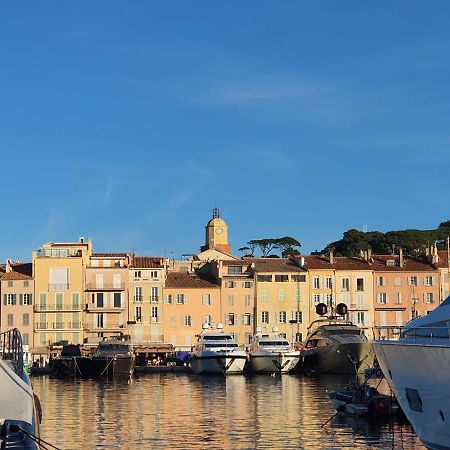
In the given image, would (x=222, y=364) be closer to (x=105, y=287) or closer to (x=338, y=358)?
(x=338, y=358)


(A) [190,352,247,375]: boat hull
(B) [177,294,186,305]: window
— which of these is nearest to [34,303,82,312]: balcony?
(B) [177,294,186,305]: window

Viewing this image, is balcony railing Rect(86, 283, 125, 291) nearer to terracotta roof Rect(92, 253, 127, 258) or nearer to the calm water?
terracotta roof Rect(92, 253, 127, 258)

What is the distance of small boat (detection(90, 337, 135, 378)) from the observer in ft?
286

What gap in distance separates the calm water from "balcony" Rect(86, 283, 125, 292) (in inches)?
1957

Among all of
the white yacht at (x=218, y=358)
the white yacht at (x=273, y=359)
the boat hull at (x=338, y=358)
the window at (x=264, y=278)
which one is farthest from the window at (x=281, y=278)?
the white yacht at (x=273, y=359)

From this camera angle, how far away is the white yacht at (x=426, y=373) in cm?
2736

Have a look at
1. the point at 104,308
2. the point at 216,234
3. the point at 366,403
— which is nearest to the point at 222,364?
the point at 104,308

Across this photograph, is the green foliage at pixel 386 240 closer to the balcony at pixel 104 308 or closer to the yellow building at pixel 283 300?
the yellow building at pixel 283 300

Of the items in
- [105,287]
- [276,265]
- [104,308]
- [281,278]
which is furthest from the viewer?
[276,265]

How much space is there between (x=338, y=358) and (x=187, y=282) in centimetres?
4013

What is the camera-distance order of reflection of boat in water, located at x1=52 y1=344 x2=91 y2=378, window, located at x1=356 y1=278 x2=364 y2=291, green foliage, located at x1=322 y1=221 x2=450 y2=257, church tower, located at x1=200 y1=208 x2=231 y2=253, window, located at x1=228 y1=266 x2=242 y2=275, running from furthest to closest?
green foliage, located at x1=322 y1=221 x2=450 y2=257 → church tower, located at x1=200 y1=208 x2=231 y2=253 → window, located at x1=356 y1=278 x2=364 y2=291 → window, located at x1=228 y1=266 x2=242 y2=275 → reflection of boat in water, located at x1=52 y1=344 x2=91 y2=378

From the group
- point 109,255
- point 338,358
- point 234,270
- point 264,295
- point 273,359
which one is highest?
point 109,255

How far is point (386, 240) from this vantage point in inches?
7180

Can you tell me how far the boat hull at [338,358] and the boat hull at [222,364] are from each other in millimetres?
5921
